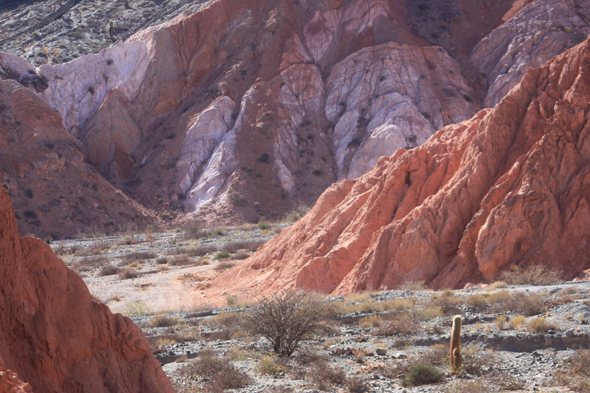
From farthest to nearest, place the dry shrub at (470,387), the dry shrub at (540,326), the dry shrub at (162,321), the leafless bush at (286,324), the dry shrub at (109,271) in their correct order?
the dry shrub at (109,271), the dry shrub at (162,321), the leafless bush at (286,324), the dry shrub at (540,326), the dry shrub at (470,387)

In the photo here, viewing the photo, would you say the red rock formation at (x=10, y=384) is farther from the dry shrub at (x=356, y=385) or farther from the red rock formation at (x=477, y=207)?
the red rock formation at (x=477, y=207)

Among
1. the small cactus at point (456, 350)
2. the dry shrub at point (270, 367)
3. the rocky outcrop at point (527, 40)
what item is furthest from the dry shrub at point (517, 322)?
the rocky outcrop at point (527, 40)

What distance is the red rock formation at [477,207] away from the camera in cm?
1506

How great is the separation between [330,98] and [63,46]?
3101cm

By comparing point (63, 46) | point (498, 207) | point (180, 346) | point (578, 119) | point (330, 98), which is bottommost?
point (180, 346)

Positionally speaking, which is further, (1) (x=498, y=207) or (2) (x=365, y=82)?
(2) (x=365, y=82)

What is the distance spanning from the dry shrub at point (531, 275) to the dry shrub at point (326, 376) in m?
6.97

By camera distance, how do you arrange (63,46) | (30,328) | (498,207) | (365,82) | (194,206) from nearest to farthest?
(30,328) → (498,207) → (194,206) → (365,82) → (63,46)

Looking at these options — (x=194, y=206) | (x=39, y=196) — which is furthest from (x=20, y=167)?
(x=194, y=206)

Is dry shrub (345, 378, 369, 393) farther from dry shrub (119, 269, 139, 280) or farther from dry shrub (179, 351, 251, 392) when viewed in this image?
dry shrub (119, 269, 139, 280)

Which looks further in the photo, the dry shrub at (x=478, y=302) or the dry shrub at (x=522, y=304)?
the dry shrub at (x=478, y=302)

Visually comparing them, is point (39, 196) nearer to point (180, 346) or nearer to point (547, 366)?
point (180, 346)

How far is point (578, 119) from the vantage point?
15.7 metres

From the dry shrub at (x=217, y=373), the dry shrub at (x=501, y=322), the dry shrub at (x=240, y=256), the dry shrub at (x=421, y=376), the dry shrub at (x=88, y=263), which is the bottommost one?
the dry shrub at (x=240, y=256)
